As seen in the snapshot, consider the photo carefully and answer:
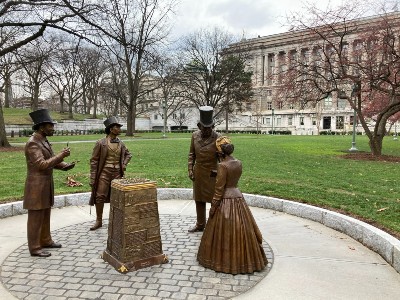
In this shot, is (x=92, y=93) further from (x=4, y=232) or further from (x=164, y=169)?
(x=4, y=232)

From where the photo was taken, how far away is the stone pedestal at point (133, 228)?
447cm

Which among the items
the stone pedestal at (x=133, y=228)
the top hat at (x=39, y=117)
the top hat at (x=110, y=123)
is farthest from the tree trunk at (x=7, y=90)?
the stone pedestal at (x=133, y=228)

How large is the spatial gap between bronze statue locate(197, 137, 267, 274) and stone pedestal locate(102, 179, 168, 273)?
2.31ft

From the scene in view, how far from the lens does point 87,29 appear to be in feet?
48.8

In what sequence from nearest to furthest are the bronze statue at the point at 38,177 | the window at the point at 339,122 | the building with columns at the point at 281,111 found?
the bronze statue at the point at 38,177, the building with columns at the point at 281,111, the window at the point at 339,122

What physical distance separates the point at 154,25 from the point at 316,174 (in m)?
28.3

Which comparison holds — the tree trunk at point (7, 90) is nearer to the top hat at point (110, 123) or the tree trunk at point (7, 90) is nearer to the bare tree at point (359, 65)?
the bare tree at point (359, 65)

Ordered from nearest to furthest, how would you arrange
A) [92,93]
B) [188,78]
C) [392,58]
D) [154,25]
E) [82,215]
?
[82,215]
[392,58]
[154,25]
[188,78]
[92,93]

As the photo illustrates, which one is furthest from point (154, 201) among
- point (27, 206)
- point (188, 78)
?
point (188, 78)

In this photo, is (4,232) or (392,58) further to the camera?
(392,58)

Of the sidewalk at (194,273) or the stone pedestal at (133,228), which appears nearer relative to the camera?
the sidewalk at (194,273)

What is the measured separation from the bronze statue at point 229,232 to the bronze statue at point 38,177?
87.7 inches

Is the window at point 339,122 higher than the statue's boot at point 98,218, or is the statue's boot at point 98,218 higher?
the window at point 339,122

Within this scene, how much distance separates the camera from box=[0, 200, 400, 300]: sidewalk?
3.94 meters
